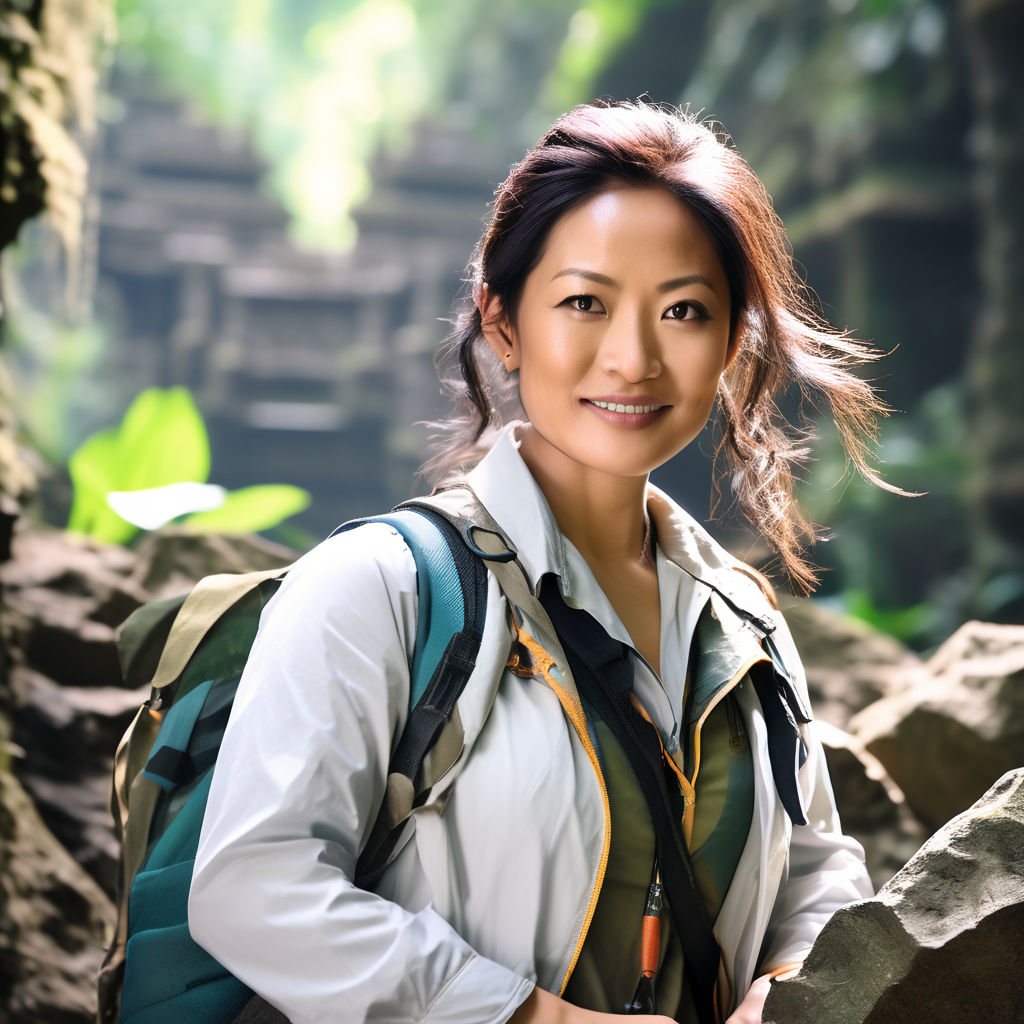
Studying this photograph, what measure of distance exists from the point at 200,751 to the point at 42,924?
Result: 126 cm

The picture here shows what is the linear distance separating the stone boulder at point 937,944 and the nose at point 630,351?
1.61ft

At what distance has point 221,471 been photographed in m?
16.4

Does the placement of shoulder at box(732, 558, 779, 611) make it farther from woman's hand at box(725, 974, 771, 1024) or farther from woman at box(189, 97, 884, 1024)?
woman's hand at box(725, 974, 771, 1024)

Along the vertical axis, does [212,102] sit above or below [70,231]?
above

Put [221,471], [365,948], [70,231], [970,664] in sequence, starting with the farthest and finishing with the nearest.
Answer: [221,471] → [70,231] → [970,664] → [365,948]

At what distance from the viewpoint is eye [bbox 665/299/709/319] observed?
1083 millimetres

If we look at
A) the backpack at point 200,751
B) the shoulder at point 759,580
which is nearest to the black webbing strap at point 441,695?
the backpack at point 200,751

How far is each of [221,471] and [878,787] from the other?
15199mm

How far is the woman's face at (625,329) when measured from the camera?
1.06 meters

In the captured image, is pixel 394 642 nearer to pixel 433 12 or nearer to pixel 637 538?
pixel 637 538

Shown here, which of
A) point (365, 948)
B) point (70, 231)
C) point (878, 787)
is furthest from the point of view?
point (70, 231)

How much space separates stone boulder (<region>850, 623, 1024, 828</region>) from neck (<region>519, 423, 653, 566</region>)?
138 cm

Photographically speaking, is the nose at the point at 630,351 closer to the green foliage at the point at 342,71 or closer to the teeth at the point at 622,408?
the teeth at the point at 622,408

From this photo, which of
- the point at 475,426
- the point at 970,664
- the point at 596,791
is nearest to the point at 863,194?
the point at 970,664
